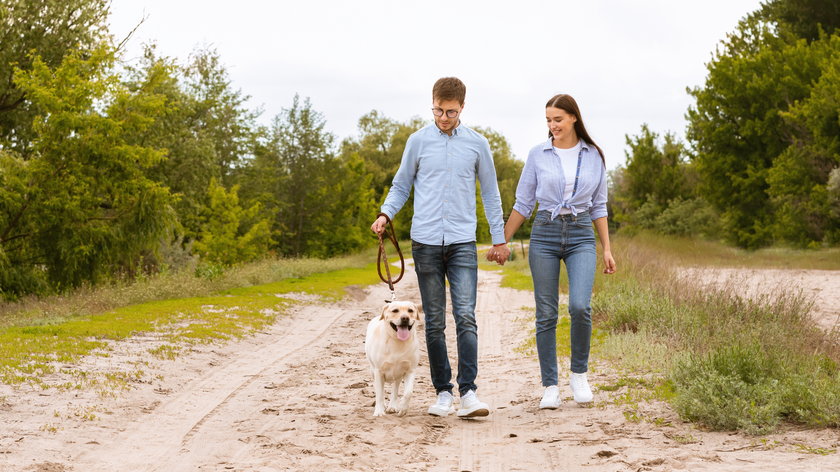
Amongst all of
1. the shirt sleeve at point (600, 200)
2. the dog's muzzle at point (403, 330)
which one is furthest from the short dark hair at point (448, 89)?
the dog's muzzle at point (403, 330)

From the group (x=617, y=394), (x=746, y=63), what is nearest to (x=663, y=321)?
(x=617, y=394)

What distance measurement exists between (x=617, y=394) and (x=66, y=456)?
14.8 ft

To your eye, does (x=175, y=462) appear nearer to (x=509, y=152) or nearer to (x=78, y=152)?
(x=78, y=152)

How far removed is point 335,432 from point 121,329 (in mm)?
6980

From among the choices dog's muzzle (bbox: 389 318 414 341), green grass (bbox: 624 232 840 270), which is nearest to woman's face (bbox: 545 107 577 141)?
dog's muzzle (bbox: 389 318 414 341)

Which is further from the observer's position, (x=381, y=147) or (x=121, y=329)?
(x=381, y=147)

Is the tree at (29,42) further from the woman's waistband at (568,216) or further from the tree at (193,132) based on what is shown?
the woman's waistband at (568,216)

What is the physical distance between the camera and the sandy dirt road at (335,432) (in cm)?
521

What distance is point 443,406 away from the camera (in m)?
6.61

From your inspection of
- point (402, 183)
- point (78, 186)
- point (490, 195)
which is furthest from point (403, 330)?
point (78, 186)

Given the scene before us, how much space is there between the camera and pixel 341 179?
46.2 metres

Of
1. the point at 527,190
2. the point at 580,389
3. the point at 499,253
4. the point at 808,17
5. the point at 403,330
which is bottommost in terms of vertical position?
the point at 580,389

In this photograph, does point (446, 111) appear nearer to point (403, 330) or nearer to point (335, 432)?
point (403, 330)

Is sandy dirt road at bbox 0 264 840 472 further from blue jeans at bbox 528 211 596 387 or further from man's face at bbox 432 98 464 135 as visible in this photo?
man's face at bbox 432 98 464 135
